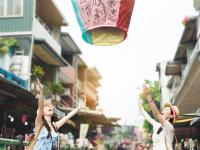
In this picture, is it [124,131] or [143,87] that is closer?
[143,87]

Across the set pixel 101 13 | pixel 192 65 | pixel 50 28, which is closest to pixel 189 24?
pixel 192 65

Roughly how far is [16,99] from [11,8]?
9376mm

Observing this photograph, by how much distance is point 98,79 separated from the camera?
4919cm

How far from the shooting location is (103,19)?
21.2 feet

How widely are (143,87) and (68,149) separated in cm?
851

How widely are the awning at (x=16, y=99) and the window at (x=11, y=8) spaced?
888 cm

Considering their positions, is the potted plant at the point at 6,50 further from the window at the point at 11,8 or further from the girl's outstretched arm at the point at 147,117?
the girl's outstretched arm at the point at 147,117

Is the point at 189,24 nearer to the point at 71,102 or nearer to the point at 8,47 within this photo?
the point at 8,47

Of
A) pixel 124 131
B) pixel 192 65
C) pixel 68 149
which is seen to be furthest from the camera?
pixel 124 131

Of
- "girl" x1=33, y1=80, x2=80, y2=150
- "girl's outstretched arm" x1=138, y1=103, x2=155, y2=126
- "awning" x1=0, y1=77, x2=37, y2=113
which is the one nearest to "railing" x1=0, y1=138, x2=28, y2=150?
"girl" x1=33, y1=80, x2=80, y2=150

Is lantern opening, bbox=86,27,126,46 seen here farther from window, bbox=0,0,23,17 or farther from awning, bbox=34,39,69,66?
window, bbox=0,0,23,17

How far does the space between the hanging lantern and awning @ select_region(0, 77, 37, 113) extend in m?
5.55

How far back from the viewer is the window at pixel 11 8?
21.5 meters

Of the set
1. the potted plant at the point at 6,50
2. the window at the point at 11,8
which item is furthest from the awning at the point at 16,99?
the window at the point at 11,8
